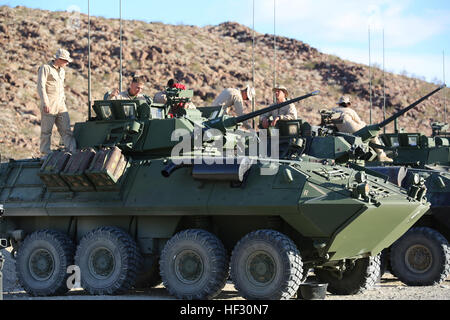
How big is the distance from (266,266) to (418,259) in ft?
15.1

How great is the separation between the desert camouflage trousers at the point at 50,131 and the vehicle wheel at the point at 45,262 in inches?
64.4

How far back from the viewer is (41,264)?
13453mm

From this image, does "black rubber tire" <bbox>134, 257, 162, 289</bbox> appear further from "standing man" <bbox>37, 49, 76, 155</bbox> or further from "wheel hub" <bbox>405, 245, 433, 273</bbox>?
"wheel hub" <bbox>405, 245, 433, 273</bbox>

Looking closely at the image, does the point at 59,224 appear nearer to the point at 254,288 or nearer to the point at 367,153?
the point at 254,288

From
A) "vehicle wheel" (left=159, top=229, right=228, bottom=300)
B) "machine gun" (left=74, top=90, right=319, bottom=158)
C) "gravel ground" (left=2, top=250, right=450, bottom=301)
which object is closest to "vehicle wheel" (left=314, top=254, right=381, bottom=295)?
"gravel ground" (left=2, top=250, right=450, bottom=301)

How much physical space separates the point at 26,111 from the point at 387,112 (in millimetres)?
24581

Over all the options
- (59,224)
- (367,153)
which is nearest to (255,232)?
(59,224)

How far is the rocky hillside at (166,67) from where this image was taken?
119 feet

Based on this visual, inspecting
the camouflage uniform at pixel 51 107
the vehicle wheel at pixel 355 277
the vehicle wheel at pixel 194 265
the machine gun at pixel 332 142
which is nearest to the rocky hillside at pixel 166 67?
the camouflage uniform at pixel 51 107

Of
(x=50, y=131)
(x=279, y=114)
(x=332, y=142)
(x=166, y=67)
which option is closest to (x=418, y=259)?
(x=332, y=142)

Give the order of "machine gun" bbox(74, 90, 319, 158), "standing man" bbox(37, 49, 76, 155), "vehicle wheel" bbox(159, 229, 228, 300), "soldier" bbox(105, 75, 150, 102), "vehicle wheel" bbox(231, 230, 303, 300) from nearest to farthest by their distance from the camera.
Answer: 1. "vehicle wheel" bbox(231, 230, 303, 300)
2. "vehicle wheel" bbox(159, 229, 228, 300)
3. "machine gun" bbox(74, 90, 319, 158)
4. "standing man" bbox(37, 49, 76, 155)
5. "soldier" bbox(105, 75, 150, 102)

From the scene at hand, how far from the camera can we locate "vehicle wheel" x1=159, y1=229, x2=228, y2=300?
38.3ft
